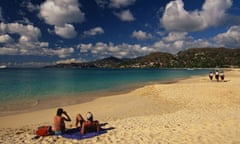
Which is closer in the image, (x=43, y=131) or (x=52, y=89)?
(x=43, y=131)

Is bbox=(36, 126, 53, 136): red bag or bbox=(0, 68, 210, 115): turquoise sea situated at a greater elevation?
bbox=(36, 126, 53, 136): red bag

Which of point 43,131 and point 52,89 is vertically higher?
point 43,131

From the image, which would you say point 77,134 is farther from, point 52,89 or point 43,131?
point 52,89

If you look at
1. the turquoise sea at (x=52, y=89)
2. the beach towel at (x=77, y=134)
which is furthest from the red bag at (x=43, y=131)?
the turquoise sea at (x=52, y=89)

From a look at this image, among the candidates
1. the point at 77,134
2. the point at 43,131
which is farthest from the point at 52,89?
the point at 77,134

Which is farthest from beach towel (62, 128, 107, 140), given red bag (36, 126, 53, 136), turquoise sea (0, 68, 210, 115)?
turquoise sea (0, 68, 210, 115)

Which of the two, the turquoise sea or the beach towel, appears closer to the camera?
the beach towel

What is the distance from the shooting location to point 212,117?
1196 cm

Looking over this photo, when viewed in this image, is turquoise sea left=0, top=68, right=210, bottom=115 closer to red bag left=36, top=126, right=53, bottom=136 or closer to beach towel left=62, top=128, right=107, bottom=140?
red bag left=36, top=126, right=53, bottom=136

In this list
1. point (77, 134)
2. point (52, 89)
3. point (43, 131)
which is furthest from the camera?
point (52, 89)

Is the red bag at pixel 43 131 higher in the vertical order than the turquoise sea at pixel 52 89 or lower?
higher

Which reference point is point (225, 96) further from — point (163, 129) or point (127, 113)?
point (163, 129)

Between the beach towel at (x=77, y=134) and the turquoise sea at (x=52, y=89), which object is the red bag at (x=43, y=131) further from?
the turquoise sea at (x=52, y=89)

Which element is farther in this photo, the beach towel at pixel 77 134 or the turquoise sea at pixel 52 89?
the turquoise sea at pixel 52 89
